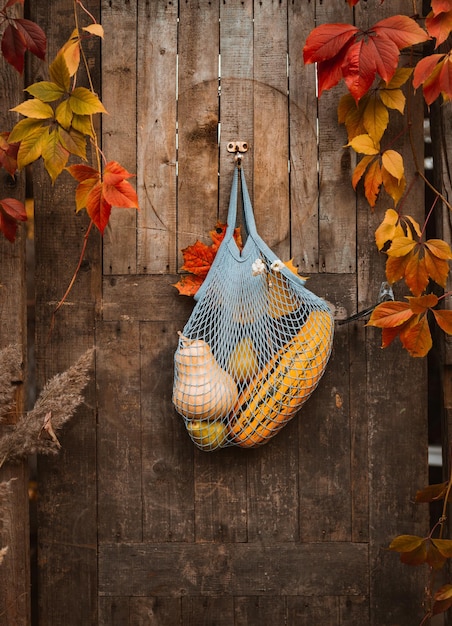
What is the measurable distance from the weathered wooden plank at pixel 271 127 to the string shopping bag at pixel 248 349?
15 cm

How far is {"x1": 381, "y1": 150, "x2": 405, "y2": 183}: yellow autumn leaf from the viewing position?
87.5 inches

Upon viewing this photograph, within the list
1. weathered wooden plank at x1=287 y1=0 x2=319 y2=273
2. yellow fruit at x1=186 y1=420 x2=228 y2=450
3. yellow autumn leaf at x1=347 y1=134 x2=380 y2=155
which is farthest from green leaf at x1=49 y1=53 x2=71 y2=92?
yellow fruit at x1=186 y1=420 x2=228 y2=450

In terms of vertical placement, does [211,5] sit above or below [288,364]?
above

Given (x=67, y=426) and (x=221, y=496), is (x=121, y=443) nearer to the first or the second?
(x=67, y=426)

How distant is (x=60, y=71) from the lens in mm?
2082

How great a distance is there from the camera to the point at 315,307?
7.50 ft

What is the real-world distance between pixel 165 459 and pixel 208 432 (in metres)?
0.27

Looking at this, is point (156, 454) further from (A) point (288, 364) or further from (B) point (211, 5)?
(B) point (211, 5)

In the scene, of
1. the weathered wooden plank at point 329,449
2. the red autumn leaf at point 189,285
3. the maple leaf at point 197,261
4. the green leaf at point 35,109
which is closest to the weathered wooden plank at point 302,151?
the weathered wooden plank at point 329,449

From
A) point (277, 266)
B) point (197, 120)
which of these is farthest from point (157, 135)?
point (277, 266)

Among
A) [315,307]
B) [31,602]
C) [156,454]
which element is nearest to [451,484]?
[315,307]

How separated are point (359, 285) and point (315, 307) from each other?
0.25 meters

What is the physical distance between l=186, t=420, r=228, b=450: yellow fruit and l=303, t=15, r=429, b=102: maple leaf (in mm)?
1112

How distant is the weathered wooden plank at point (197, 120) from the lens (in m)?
2.43
